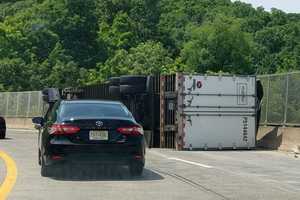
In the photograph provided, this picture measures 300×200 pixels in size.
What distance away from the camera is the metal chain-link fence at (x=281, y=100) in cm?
2245

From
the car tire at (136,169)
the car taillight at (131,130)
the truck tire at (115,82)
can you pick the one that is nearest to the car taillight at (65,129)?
the car taillight at (131,130)

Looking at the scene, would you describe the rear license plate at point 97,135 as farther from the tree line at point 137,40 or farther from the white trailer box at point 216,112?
the tree line at point 137,40

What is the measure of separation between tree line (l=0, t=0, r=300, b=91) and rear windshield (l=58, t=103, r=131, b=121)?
69159 mm

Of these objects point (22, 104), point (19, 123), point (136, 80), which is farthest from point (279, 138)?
point (22, 104)

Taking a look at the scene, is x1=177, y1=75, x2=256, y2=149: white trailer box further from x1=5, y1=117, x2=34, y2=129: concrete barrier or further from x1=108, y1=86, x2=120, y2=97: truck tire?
x1=5, y1=117, x2=34, y2=129: concrete barrier

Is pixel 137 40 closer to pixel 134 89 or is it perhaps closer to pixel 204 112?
pixel 134 89

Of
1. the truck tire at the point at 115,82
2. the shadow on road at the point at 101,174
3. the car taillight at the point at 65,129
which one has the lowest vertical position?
the shadow on road at the point at 101,174

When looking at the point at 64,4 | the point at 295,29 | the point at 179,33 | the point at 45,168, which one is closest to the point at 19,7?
the point at 64,4

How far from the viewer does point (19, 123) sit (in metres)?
53.6

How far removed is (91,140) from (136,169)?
124cm

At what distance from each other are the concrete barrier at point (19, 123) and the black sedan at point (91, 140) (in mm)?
36849

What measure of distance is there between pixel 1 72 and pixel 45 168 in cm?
7891

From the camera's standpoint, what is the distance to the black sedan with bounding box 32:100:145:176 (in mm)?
12781

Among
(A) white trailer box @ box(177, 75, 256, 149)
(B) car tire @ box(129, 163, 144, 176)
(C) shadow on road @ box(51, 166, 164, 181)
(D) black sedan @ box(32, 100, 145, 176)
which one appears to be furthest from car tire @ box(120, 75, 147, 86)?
(D) black sedan @ box(32, 100, 145, 176)
